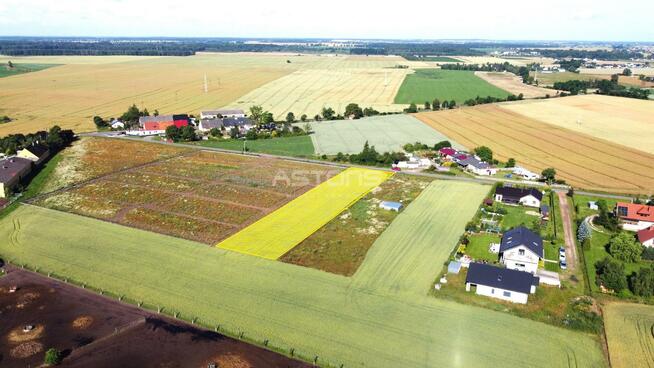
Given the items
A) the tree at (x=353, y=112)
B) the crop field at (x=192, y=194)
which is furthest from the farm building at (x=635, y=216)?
the tree at (x=353, y=112)

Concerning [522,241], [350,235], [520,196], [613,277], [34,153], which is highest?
[34,153]

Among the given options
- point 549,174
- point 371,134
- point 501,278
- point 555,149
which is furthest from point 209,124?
point 501,278

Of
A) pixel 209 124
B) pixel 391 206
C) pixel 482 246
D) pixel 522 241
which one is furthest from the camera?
pixel 209 124

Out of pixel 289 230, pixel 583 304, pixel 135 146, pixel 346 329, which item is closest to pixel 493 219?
pixel 583 304

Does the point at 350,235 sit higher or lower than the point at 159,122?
lower

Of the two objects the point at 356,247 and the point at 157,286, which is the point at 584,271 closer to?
the point at 356,247

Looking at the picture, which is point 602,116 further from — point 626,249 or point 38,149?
point 38,149

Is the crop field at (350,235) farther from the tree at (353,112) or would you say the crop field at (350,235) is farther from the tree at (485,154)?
the tree at (353,112)
